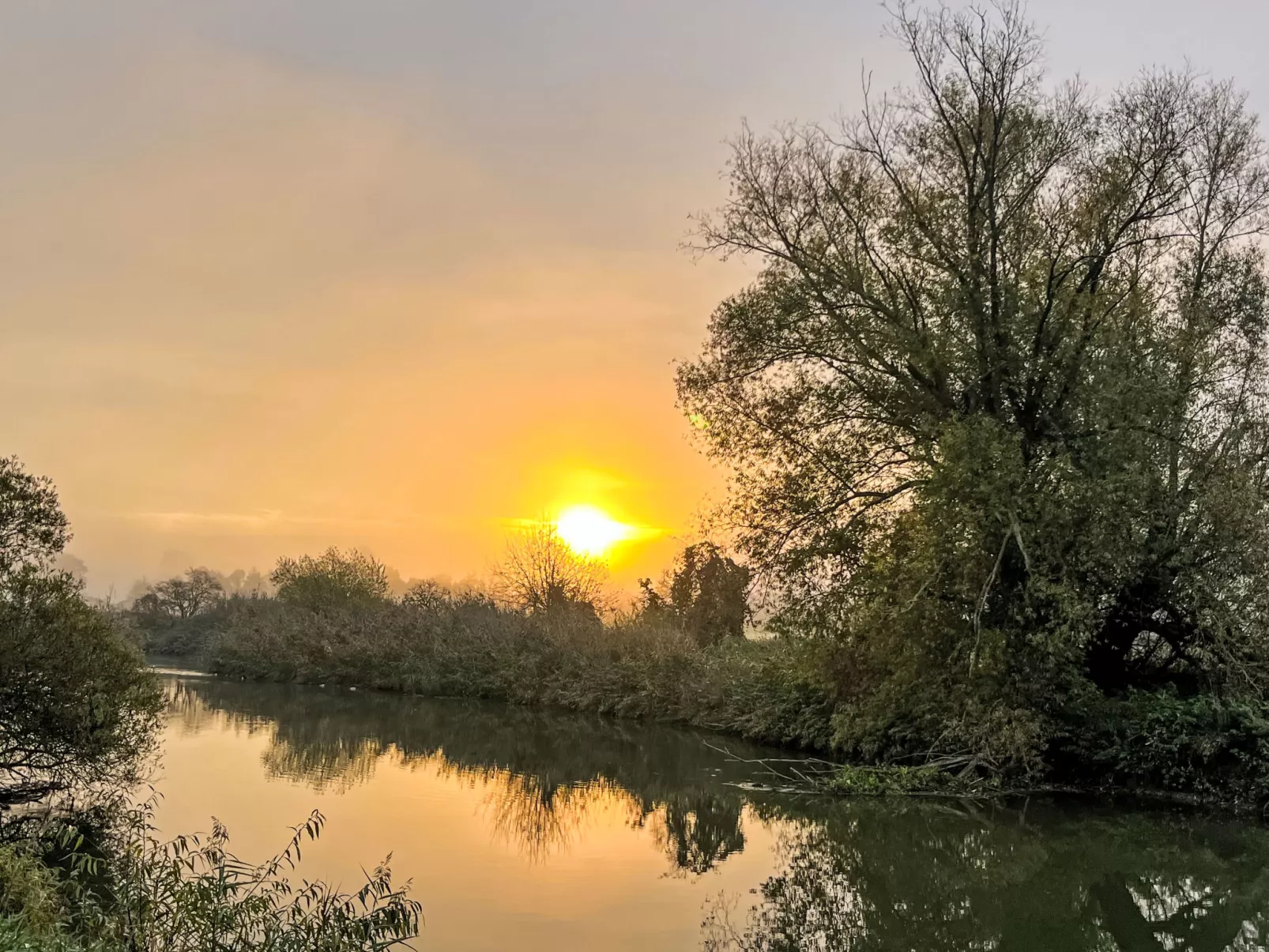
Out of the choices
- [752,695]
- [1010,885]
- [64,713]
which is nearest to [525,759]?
[752,695]

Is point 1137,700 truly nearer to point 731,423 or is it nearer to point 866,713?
point 866,713

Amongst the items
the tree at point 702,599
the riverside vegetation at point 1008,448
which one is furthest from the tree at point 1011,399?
the tree at point 702,599

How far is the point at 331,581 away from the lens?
4903cm

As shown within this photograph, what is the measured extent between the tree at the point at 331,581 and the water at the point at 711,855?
2552 centimetres

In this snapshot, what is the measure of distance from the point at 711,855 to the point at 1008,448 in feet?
30.1

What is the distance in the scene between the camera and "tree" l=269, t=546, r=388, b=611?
46.4 meters

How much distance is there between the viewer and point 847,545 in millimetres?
19500

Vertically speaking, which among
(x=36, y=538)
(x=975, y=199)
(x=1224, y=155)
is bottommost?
(x=36, y=538)

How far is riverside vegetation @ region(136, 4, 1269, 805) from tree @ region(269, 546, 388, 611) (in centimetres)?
2881

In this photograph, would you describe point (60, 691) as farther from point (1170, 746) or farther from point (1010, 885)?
point (1170, 746)

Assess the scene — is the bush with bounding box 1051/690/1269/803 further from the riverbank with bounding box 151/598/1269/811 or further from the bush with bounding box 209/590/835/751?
the bush with bounding box 209/590/835/751

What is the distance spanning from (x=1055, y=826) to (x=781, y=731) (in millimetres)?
8039

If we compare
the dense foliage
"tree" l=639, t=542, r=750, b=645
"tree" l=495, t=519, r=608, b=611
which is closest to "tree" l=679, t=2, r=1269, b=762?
"tree" l=639, t=542, r=750, b=645

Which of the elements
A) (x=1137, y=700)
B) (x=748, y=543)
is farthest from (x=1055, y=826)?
(x=748, y=543)
